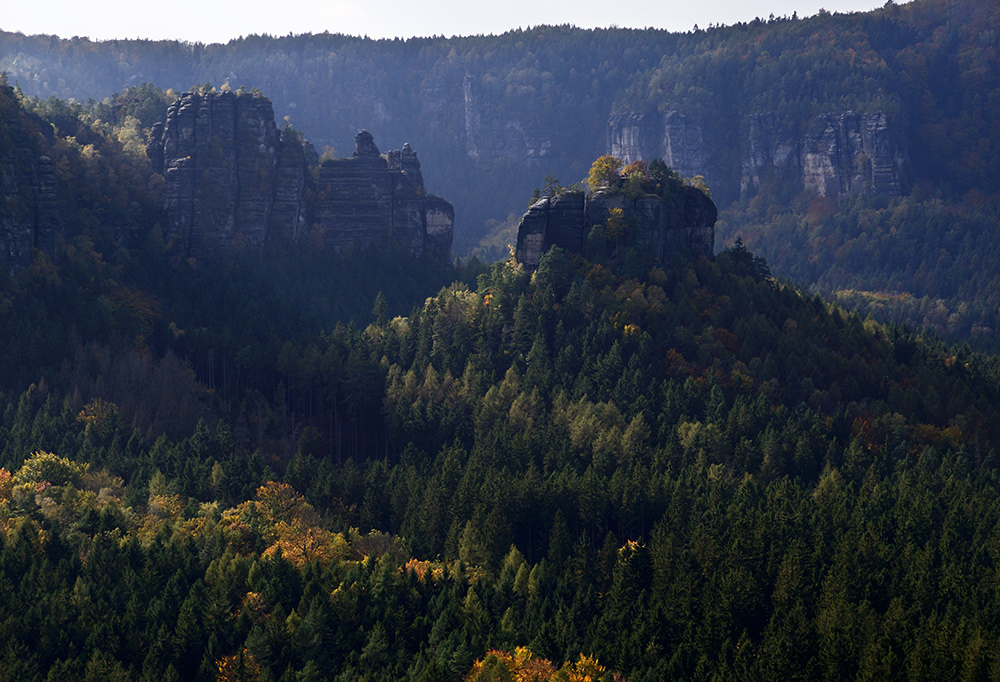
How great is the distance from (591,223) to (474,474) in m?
46.9

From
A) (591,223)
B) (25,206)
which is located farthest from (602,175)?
(25,206)

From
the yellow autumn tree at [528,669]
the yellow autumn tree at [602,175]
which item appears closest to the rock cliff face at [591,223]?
the yellow autumn tree at [602,175]

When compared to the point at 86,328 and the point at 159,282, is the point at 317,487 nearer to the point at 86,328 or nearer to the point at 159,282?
the point at 86,328

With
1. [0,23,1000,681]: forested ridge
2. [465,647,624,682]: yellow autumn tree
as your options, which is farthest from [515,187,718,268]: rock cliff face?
[465,647,624,682]: yellow autumn tree

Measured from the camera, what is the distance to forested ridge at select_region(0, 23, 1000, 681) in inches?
3802

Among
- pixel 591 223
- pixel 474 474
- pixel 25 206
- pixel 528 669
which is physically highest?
pixel 25 206

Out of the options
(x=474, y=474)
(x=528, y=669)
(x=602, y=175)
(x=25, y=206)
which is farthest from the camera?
(x=25, y=206)

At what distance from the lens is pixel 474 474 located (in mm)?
128000

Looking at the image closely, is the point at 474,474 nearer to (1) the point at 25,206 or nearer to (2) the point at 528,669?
(2) the point at 528,669

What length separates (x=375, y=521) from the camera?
4943 inches

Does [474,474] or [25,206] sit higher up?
[25,206]

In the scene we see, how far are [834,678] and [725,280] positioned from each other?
266 ft

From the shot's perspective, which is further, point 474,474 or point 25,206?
point 25,206

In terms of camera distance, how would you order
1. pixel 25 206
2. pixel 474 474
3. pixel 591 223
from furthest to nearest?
pixel 25 206, pixel 591 223, pixel 474 474
